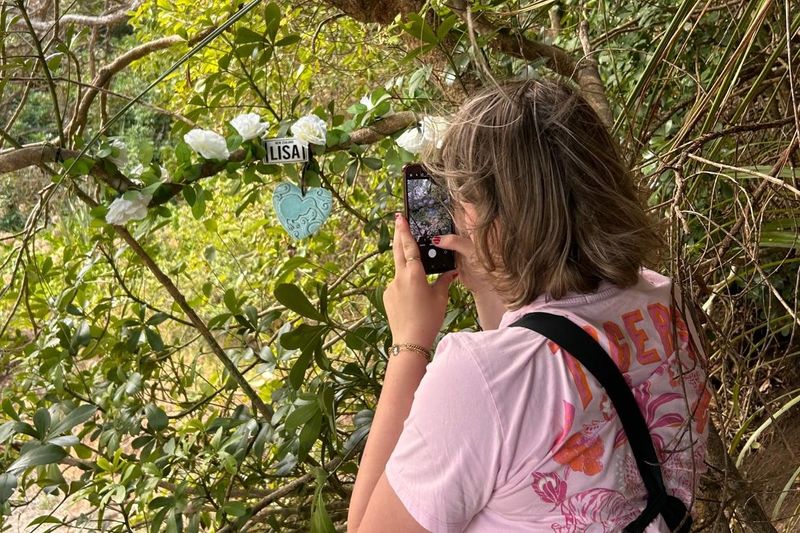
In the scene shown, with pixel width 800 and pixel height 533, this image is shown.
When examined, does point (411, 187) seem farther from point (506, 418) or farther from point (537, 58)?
point (537, 58)

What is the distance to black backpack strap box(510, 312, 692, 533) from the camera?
65 centimetres

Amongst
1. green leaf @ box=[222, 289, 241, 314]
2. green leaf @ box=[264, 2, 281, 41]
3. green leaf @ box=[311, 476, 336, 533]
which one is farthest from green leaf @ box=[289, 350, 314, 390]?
green leaf @ box=[264, 2, 281, 41]

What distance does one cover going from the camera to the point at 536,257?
720 mm

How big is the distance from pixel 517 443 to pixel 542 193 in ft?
0.76

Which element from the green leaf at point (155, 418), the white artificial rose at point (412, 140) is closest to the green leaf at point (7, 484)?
the green leaf at point (155, 418)

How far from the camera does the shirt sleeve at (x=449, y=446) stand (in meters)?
0.63

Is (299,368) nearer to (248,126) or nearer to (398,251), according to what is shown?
(398,251)

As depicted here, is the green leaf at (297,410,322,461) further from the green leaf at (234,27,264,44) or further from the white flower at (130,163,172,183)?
the green leaf at (234,27,264,44)

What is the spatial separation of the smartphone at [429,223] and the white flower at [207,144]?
0.40m

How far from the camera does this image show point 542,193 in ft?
2.35

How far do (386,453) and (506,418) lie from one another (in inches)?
6.0

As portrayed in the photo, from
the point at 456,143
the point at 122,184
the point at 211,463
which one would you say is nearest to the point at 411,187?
the point at 456,143

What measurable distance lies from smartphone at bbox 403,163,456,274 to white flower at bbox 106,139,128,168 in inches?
19.0

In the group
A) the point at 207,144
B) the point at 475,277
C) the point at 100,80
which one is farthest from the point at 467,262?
the point at 100,80
